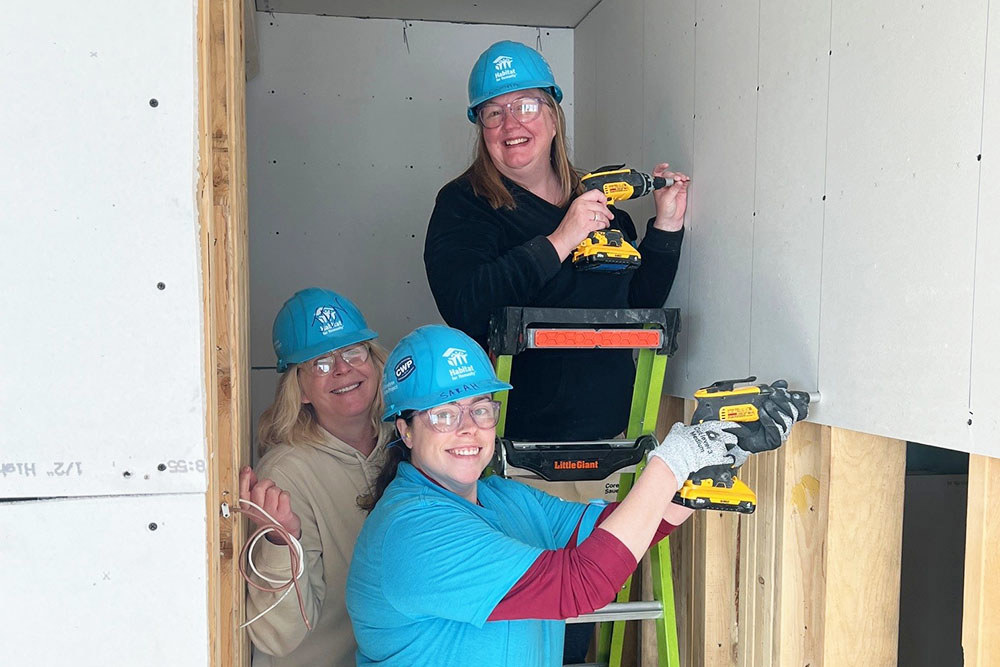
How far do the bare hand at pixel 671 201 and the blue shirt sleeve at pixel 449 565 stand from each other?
1.17m

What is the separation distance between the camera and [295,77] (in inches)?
144

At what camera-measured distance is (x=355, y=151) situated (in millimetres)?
3734

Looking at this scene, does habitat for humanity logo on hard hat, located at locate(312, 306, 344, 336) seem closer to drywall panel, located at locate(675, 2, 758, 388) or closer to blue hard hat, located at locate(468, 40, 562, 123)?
blue hard hat, located at locate(468, 40, 562, 123)

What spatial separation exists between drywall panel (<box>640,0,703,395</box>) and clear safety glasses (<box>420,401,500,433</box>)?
929 mm

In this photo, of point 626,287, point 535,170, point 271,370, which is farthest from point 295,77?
point 626,287

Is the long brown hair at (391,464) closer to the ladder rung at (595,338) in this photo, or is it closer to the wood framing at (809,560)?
the ladder rung at (595,338)

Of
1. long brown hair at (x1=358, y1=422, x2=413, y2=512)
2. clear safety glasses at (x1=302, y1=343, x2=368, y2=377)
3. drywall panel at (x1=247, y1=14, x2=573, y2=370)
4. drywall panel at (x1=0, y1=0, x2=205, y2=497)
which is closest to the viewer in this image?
drywall panel at (x1=0, y1=0, x2=205, y2=497)

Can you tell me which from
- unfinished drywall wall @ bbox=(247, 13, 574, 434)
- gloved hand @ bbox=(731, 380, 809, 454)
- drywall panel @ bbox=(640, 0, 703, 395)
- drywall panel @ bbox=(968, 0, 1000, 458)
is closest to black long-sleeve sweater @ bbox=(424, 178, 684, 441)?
→ drywall panel @ bbox=(640, 0, 703, 395)

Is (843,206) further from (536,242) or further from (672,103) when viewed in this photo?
(672,103)

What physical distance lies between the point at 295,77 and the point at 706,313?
2.04 m

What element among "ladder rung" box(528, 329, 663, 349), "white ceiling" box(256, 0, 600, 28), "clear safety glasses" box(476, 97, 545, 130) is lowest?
"ladder rung" box(528, 329, 663, 349)

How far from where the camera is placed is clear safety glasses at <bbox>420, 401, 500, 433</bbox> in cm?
190

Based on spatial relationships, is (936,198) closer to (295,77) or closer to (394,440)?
(394,440)

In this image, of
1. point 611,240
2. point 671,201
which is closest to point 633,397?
point 611,240
